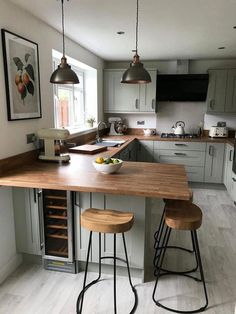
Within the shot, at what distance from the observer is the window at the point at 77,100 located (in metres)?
3.67

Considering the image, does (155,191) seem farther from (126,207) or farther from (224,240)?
Answer: (224,240)

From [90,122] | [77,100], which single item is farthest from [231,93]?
[77,100]

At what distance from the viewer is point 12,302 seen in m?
1.91

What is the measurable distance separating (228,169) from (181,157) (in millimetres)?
837

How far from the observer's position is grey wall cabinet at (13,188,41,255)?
7.25ft

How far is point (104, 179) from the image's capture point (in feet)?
6.49

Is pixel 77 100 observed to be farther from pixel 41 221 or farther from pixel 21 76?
pixel 41 221

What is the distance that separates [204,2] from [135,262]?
2.25m

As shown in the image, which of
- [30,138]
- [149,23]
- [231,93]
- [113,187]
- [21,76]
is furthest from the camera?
[231,93]

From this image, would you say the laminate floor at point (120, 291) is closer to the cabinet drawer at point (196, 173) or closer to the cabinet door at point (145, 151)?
the cabinet drawer at point (196, 173)

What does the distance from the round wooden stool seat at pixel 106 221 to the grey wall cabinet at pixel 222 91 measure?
11.5 ft

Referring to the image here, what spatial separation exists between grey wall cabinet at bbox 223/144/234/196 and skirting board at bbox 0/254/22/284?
10.3 ft

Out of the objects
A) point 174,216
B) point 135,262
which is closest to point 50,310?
point 135,262

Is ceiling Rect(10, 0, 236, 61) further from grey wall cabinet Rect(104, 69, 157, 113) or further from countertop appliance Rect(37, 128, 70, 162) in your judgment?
countertop appliance Rect(37, 128, 70, 162)
